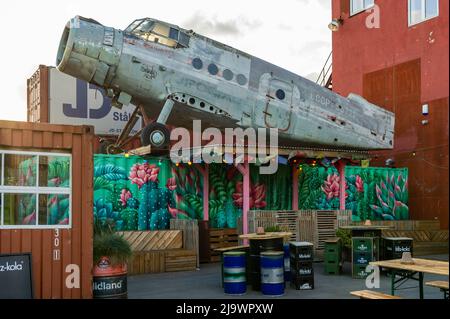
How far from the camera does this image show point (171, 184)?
1867 centimetres

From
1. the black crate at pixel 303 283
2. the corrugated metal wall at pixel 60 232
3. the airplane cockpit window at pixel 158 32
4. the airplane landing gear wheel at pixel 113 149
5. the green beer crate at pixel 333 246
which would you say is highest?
the airplane cockpit window at pixel 158 32

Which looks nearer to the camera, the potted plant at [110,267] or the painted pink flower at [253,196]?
the potted plant at [110,267]

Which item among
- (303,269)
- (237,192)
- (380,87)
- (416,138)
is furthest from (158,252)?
(380,87)

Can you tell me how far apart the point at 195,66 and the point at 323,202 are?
23.1ft

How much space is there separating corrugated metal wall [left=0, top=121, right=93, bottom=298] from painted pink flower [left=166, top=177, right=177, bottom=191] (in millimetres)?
8187

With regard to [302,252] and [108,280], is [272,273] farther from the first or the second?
[108,280]

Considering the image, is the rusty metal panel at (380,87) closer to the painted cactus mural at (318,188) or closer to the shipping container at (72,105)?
the painted cactus mural at (318,188)

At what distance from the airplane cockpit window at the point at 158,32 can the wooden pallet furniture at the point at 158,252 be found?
6.04 m

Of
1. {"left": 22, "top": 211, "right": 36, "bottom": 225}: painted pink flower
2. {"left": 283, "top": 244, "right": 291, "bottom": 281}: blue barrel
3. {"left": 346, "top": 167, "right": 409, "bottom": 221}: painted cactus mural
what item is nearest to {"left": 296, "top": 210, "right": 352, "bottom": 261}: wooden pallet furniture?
{"left": 346, "top": 167, "right": 409, "bottom": 221}: painted cactus mural

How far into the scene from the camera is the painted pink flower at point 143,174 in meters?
18.2

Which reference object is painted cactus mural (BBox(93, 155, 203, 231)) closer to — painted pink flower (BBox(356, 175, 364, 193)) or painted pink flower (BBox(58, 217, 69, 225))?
painted pink flower (BBox(356, 175, 364, 193))

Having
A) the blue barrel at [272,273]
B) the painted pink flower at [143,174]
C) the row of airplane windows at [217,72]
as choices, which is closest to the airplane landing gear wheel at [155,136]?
the painted pink flower at [143,174]

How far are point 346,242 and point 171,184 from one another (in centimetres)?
604

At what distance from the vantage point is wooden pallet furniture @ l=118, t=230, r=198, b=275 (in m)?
15.6
